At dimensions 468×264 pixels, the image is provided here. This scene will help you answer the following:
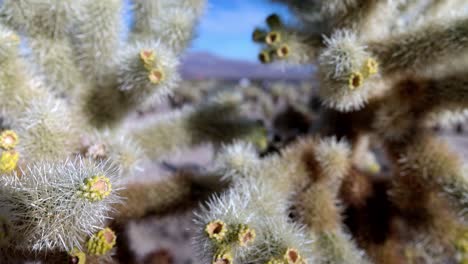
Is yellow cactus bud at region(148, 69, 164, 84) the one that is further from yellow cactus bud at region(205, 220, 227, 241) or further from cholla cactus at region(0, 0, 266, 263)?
yellow cactus bud at region(205, 220, 227, 241)

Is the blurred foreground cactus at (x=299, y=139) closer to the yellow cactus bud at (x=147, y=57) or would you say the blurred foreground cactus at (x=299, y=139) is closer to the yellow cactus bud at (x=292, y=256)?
the yellow cactus bud at (x=147, y=57)

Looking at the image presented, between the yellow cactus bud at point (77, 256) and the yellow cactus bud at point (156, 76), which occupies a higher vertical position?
the yellow cactus bud at point (156, 76)

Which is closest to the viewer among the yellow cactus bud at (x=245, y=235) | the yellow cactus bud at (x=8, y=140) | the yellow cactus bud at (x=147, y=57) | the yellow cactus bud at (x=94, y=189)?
the yellow cactus bud at (x=94, y=189)

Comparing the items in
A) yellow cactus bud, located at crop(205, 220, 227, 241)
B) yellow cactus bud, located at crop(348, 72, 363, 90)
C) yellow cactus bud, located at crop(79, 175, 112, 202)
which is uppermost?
yellow cactus bud, located at crop(348, 72, 363, 90)

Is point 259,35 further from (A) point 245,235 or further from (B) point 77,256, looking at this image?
(B) point 77,256

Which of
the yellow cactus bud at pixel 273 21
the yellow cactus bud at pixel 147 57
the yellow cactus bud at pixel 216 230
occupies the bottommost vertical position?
the yellow cactus bud at pixel 216 230

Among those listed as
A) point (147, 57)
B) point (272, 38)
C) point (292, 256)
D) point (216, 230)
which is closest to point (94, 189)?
point (216, 230)

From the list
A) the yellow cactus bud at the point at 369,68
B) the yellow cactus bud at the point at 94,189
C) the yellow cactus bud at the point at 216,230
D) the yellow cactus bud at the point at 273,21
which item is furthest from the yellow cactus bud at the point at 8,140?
the yellow cactus bud at the point at 369,68

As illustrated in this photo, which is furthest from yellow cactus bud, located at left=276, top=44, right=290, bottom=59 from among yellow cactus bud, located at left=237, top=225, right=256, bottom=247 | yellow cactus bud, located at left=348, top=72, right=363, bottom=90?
yellow cactus bud, located at left=237, top=225, right=256, bottom=247
